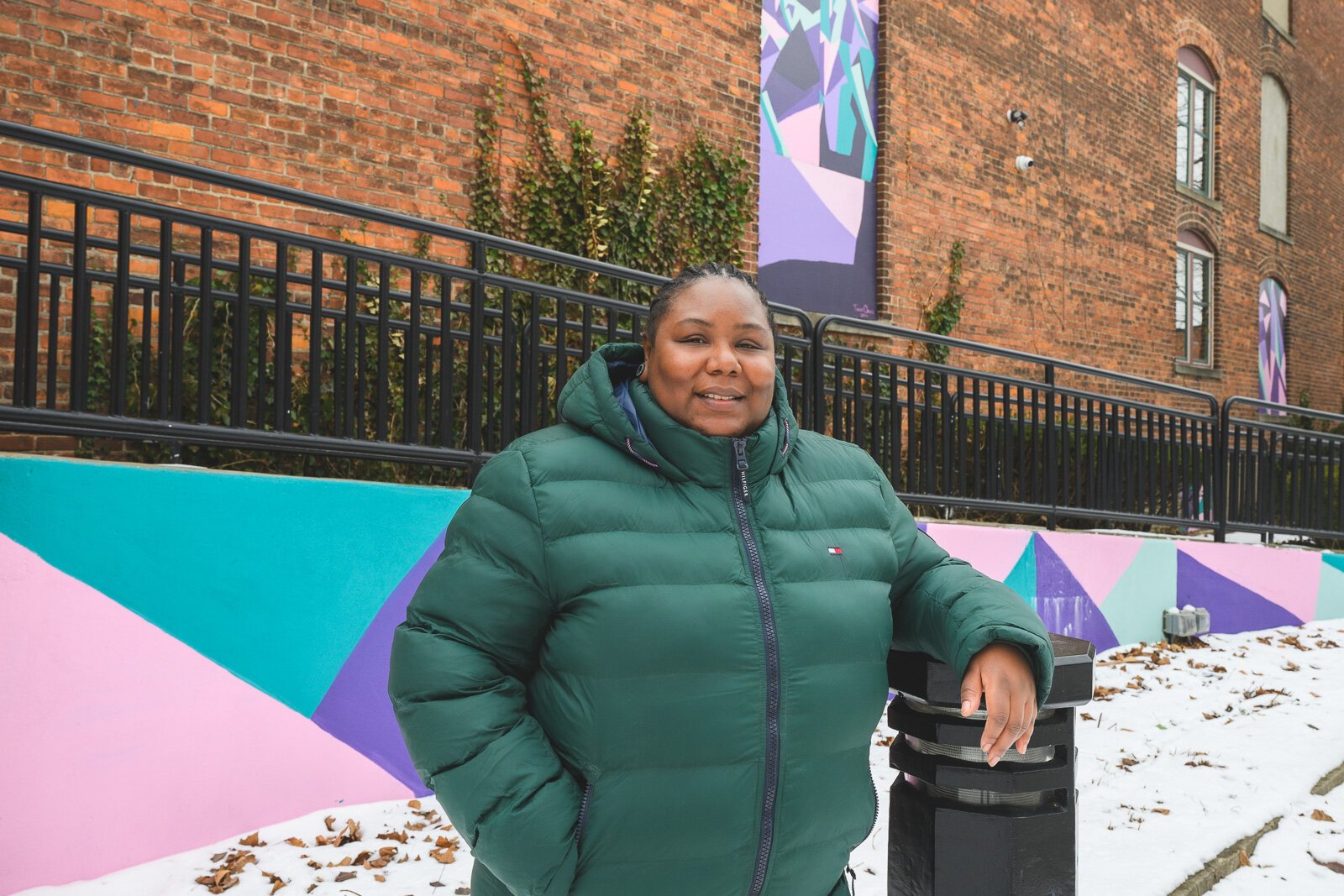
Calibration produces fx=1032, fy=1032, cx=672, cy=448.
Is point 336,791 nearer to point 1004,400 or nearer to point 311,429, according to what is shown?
point 311,429

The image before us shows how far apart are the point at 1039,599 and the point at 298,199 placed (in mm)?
4911

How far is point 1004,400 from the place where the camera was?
21.5 ft

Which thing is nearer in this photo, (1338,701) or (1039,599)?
(1338,701)

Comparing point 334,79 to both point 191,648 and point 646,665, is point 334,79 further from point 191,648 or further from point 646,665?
point 646,665

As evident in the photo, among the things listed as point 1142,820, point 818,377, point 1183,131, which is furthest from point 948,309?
point 1142,820

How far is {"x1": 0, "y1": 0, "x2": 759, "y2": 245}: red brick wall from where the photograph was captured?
518 centimetres

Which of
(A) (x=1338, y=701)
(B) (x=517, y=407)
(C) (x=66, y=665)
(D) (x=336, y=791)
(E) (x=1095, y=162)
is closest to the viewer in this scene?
(C) (x=66, y=665)

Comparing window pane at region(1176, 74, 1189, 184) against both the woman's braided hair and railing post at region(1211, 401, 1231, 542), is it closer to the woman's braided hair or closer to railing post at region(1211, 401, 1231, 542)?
railing post at region(1211, 401, 1231, 542)

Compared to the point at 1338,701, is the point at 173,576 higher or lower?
higher

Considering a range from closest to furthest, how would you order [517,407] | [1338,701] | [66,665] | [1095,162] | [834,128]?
[66,665] → [517,407] → [1338,701] → [834,128] → [1095,162]

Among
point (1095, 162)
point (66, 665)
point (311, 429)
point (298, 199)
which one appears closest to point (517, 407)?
point (311, 429)

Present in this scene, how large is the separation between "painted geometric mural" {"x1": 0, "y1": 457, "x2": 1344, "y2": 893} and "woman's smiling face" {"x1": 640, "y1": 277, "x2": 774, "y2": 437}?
2130mm

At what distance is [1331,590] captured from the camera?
8789 millimetres

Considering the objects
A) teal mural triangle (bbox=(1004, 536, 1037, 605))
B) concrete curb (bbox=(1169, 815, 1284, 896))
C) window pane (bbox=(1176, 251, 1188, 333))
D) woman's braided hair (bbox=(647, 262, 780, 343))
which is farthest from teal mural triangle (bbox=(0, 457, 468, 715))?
window pane (bbox=(1176, 251, 1188, 333))
